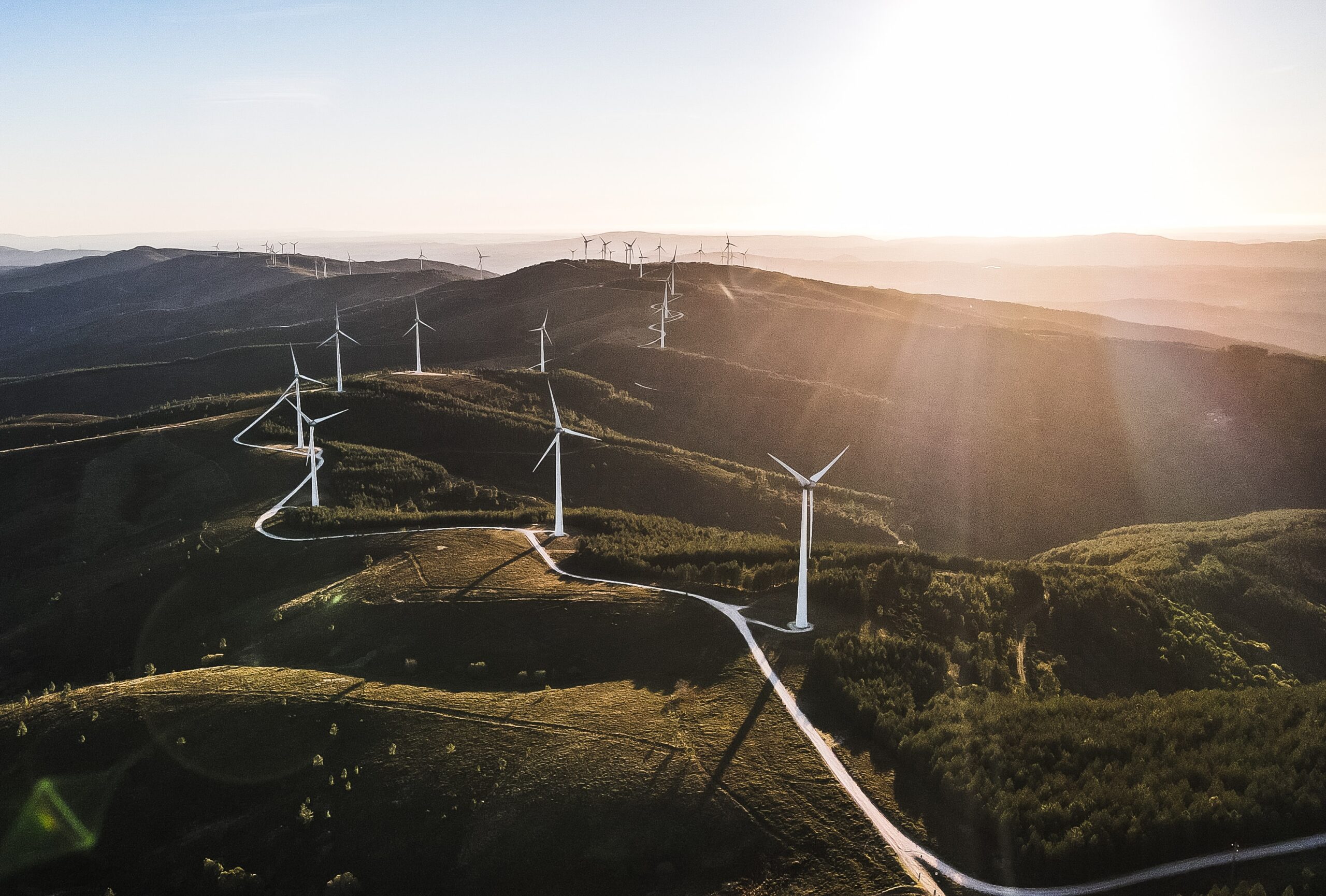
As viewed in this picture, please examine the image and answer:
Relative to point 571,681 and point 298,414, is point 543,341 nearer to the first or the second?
point 298,414

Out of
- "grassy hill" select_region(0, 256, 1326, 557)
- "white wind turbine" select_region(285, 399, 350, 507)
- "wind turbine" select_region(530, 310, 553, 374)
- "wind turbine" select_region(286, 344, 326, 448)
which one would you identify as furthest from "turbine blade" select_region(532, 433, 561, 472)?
"wind turbine" select_region(530, 310, 553, 374)

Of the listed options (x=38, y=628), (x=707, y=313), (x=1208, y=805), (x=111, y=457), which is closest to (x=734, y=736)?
(x=1208, y=805)

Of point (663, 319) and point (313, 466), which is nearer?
point (313, 466)

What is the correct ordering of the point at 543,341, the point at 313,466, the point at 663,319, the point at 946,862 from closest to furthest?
1. the point at 946,862
2. the point at 313,466
3. the point at 543,341
4. the point at 663,319

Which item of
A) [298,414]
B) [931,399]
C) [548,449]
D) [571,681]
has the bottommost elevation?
[571,681]

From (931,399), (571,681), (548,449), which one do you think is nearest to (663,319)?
(931,399)

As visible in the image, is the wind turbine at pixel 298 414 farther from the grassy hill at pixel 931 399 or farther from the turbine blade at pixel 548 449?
the grassy hill at pixel 931 399

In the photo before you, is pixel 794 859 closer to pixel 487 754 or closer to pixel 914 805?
pixel 914 805

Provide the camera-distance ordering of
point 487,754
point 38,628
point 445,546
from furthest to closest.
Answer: point 445,546 → point 38,628 → point 487,754
